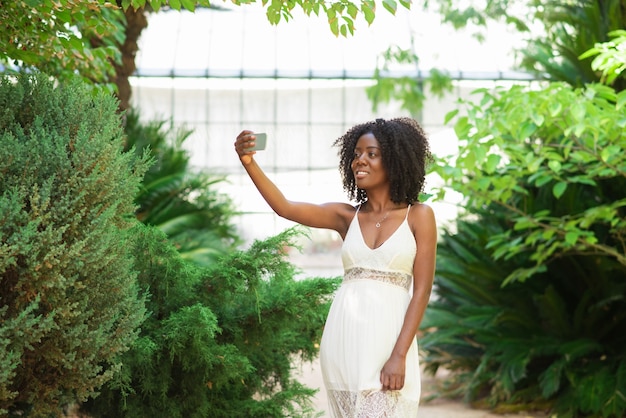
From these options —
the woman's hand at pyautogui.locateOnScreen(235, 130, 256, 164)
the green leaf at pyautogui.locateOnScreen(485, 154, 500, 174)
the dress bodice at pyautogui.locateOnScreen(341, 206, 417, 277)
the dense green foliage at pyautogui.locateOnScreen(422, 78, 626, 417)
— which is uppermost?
the woman's hand at pyautogui.locateOnScreen(235, 130, 256, 164)

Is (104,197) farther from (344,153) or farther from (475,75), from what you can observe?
(475,75)

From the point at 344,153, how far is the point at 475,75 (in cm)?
1403

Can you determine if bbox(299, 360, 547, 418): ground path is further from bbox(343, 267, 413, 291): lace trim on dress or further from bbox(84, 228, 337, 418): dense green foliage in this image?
bbox(343, 267, 413, 291): lace trim on dress

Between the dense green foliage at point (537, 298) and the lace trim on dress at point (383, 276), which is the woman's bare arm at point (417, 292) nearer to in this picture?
the lace trim on dress at point (383, 276)

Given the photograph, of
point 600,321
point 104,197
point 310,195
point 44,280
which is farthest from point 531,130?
point 310,195

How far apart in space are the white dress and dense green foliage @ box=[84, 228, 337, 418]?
991 millimetres

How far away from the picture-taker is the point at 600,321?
912cm

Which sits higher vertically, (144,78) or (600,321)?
(144,78)

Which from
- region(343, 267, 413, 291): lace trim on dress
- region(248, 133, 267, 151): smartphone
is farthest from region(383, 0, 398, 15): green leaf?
region(343, 267, 413, 291): lace trim on dress

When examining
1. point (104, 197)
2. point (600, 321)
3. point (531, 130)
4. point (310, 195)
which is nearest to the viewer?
point (104, 197)

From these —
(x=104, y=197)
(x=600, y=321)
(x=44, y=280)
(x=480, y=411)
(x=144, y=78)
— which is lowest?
(x=480, y=411)

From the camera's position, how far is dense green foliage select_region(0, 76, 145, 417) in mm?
3566

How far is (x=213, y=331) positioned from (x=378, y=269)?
1.29 m

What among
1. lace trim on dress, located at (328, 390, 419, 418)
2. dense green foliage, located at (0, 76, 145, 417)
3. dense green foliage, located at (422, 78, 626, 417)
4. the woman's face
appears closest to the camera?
dense green foliage, located at (0, 76, 145, 417)
